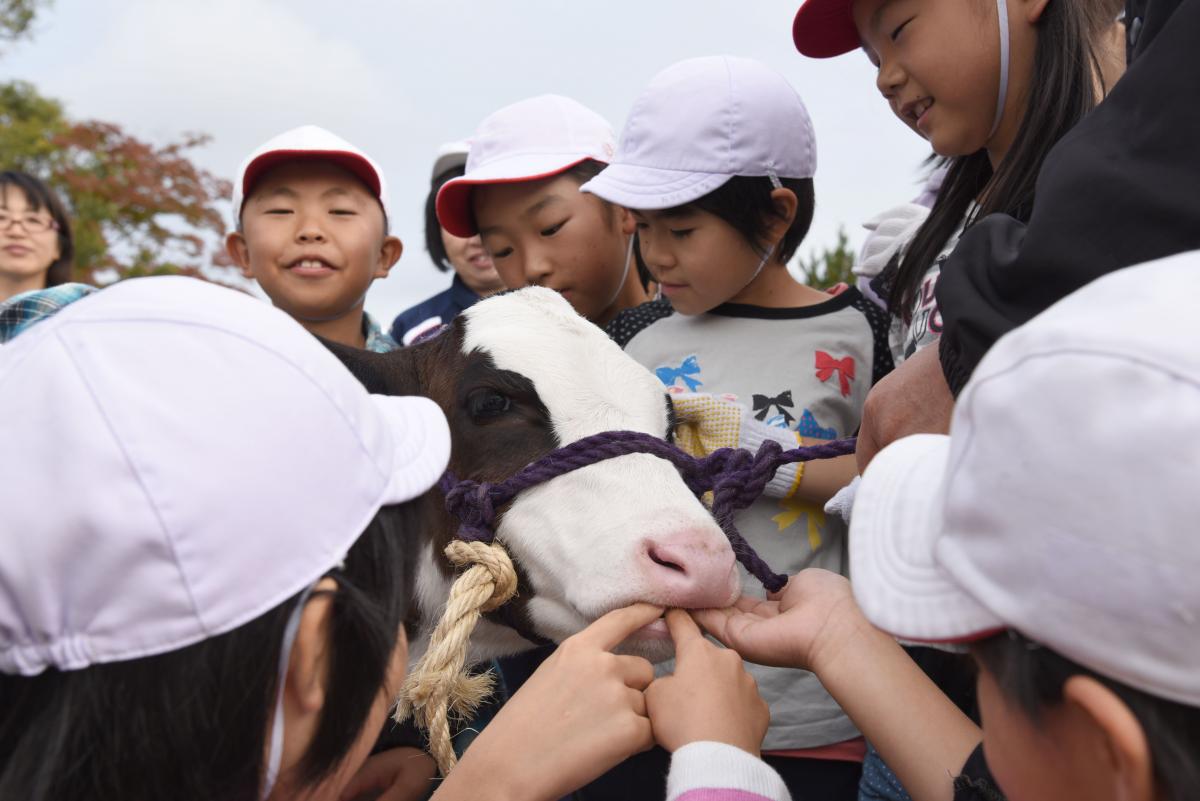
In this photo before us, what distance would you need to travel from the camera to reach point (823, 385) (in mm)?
2500

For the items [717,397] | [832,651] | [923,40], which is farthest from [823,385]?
[832,651]

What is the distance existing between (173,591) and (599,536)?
881mm

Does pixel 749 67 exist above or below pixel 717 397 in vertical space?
above

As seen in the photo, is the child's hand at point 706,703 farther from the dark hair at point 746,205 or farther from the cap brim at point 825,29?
the cap brim at point 825,29

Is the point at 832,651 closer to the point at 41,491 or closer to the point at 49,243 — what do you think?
the point at 41,491

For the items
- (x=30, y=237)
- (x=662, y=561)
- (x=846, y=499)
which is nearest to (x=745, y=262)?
(x=846, y=499)

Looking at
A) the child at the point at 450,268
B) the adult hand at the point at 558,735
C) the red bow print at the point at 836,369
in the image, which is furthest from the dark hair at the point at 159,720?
the child at the point at 450,268

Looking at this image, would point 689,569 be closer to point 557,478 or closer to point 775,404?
point 557,478

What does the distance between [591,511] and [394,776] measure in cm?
76

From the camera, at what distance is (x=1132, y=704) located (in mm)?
841

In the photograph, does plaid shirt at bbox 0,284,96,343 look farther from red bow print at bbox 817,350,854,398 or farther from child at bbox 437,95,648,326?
Result: red bow print at bbox 817,350,854,398

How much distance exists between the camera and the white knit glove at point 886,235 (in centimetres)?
267

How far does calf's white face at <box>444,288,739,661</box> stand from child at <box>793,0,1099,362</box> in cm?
69

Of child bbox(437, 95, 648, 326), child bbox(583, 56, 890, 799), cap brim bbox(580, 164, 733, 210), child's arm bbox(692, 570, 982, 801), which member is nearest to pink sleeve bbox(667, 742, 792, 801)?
child's arm bbox(692, 570, 982, 801)
